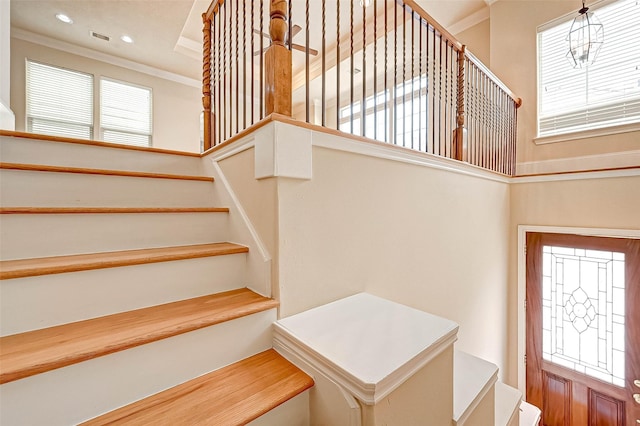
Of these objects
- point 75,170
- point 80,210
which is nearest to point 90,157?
point 75,170

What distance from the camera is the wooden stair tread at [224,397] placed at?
0.71 metres

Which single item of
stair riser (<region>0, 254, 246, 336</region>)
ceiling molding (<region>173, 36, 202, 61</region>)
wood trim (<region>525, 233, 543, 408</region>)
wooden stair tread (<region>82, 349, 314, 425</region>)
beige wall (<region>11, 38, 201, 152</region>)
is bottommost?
wood trim (<region>525, 233, 543, 408</region>)

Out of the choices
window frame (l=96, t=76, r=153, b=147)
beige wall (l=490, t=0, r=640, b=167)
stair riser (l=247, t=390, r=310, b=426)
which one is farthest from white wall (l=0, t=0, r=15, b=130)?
beige wall (l=490, t=0, r=640, b=167)

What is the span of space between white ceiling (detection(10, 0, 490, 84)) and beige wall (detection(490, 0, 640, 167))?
1.55ft

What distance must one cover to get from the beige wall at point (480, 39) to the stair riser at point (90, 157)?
12.9 feet

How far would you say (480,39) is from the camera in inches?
145

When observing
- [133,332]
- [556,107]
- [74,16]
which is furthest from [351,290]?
[74,16]

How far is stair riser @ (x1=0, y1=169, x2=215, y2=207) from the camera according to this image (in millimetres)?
1178

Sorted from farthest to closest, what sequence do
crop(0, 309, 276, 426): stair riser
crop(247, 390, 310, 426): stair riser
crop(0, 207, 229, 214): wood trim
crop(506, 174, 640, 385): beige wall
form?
crop(506, 174, 640, 385): beige wall → crop(0, 207, 229, 214): wood trim → crop(247, 390, 310, 426): stair riser → crop(0, 309, 276, 426): stair riser

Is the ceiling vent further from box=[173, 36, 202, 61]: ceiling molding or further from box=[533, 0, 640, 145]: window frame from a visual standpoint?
box=[533, 0, 640, 145]: window frame

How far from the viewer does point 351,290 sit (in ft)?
4.34

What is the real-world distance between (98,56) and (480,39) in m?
5.77

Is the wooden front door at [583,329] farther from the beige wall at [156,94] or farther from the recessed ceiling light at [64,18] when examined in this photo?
the recessed ceiling light at [64,18]

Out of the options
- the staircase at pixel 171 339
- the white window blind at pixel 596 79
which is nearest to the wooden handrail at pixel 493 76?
the white window blind at pixel 596 79
